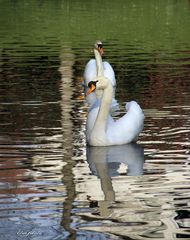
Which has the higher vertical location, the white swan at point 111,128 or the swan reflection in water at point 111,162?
the white swan at point 111,128

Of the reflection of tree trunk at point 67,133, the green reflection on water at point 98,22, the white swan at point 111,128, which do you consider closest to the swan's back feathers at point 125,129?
the white swan at point 111,128

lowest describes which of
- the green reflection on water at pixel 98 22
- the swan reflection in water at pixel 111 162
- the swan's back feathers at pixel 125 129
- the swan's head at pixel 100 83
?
Answer: the swan reflection in water at pixel 111 162

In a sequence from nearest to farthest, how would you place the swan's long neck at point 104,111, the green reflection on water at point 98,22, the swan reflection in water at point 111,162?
the swan reflection in water at point 111,162
the swan's long neck at point 104,111
the green reflection on water at point 98,22

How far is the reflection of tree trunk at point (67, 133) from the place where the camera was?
329 inches

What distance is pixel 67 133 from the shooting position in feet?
42.3

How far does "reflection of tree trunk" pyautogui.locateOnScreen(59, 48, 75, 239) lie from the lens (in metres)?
8.37

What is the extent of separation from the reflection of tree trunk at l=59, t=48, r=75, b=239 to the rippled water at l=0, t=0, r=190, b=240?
0.02 meters

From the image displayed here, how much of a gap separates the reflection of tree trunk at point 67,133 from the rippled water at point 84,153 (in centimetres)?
2

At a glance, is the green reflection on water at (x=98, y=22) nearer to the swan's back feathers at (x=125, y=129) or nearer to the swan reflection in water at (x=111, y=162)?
the swan's back feathers at (x=125, y=129)

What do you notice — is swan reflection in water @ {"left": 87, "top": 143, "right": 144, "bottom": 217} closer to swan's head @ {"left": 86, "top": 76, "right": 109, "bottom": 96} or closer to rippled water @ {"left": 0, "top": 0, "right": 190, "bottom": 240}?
rippled water @ {"left": 0, "top": 0, "right": 190, "bottom": 240}

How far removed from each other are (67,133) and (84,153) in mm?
1298

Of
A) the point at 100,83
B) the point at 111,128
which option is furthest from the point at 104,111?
the point at 100,83

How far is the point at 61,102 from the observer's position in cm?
1580

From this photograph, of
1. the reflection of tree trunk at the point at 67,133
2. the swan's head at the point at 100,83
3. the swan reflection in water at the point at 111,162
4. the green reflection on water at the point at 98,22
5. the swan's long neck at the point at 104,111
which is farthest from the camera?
the green reflection on water at the point at 98,22
